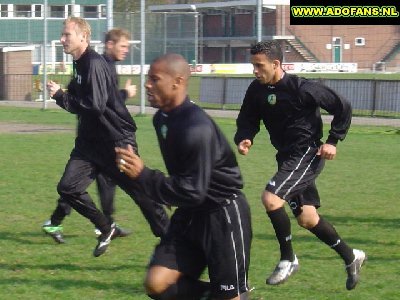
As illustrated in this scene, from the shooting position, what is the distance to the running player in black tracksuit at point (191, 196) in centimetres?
522

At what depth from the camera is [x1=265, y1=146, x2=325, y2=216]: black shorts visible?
763 centimetres

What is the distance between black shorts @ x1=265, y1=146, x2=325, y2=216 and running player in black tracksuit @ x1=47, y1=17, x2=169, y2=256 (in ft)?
3.65

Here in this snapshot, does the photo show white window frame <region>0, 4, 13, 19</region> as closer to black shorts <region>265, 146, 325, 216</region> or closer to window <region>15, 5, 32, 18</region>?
window <region>15, 5, 32, 18</region>

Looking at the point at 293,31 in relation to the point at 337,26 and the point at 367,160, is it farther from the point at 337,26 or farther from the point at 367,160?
the point at 367,160

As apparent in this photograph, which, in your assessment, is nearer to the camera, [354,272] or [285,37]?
[354,272]

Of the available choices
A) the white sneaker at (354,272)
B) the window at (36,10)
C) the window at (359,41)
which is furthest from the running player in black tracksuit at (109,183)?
the window at (359,41)

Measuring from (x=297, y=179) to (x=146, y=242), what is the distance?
7.77 feet

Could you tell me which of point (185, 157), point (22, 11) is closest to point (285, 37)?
point (22, 11)

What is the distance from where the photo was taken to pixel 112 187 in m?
9.55

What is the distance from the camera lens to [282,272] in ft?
24.9

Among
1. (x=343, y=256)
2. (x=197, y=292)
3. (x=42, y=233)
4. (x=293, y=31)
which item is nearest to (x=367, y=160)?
(x=42, y=233)

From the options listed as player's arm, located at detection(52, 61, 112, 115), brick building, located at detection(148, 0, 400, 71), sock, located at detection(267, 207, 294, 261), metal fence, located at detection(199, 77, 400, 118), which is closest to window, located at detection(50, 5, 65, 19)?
brick building, located at detection(148, 0, 400, 71)

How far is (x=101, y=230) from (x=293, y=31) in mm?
32775

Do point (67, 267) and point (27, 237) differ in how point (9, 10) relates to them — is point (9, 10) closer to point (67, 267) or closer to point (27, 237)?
point (27, 237)
